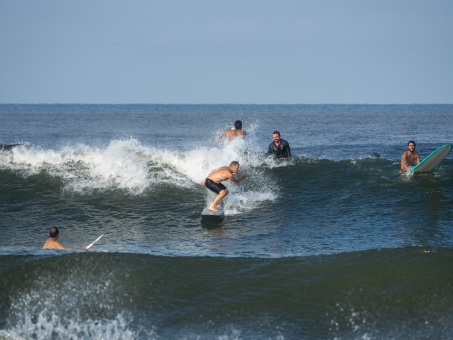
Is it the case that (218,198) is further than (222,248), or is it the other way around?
(218,198)

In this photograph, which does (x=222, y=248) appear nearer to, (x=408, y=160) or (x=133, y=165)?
(x=133, y=165)

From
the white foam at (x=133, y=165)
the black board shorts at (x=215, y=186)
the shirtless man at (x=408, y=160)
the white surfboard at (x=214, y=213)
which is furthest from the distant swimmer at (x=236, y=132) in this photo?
the white surfboard at (x=214, y=213)

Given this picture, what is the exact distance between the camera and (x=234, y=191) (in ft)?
51.4

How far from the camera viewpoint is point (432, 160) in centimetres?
1622

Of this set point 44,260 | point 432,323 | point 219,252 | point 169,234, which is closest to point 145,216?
point 169,234

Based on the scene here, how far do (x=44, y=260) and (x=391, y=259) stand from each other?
5.54 metres

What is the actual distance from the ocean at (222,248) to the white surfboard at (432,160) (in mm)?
225

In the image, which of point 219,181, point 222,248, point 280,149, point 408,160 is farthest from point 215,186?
point 408,160

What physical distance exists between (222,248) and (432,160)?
7605mm

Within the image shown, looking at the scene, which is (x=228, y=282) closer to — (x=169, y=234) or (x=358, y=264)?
(x=358, y=264)

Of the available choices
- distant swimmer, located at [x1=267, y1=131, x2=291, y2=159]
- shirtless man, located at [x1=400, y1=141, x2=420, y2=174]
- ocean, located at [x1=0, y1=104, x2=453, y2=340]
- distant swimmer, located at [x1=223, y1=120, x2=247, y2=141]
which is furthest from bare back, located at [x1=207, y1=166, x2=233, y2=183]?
shirtless man, located at [x1=400, y1=141, x2=420, y2=174]

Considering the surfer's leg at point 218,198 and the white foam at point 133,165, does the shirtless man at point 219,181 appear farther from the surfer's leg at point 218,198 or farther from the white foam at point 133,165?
the white foam at point 133,165

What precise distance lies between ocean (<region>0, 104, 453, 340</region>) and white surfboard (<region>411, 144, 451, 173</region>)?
0.74 ft

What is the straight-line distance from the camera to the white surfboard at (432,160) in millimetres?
16094
